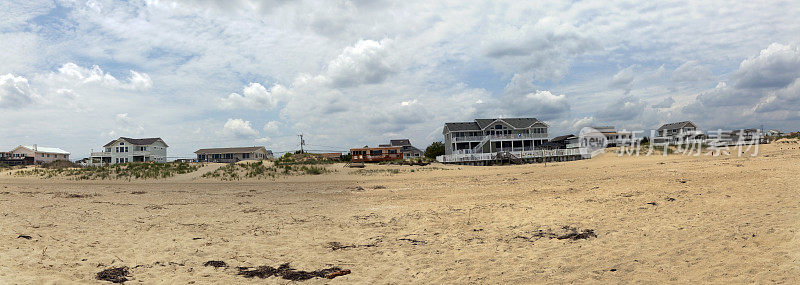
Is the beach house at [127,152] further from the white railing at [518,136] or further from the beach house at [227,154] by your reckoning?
the white railing at [518,136]

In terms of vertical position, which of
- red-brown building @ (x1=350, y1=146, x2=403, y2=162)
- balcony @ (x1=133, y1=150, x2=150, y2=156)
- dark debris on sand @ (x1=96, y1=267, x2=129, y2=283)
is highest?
balcony @ (x1=133, y1=150, x2=150, y2=156)

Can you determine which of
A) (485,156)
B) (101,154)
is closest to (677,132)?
(485,156)

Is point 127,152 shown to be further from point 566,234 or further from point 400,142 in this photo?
point 566,234

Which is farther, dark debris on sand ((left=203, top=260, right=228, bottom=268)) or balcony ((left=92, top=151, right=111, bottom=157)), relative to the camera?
balcony ((left=92, top=151, right=111, bottom=157))

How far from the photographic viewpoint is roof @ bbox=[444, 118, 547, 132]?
62281 mm

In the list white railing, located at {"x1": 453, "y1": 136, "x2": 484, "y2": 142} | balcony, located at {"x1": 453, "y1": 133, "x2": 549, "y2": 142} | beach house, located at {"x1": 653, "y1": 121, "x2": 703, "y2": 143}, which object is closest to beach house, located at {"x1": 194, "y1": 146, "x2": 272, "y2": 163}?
white railing, located at {"x1": 453, "y1": 136, "x2": 484, "y2": 142}

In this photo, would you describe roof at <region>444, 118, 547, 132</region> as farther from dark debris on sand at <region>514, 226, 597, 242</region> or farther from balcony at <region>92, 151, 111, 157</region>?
balcony at <region>92, 151, 111, 157</region>

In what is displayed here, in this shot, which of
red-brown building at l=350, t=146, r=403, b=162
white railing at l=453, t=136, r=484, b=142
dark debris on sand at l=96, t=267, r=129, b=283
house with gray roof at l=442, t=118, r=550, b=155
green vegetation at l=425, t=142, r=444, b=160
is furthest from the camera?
green vegetation at l=425, t=142, r=444, b=160

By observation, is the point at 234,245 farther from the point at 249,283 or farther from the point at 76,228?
the point at 76,228

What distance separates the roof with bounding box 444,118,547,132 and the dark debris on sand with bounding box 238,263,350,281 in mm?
55600

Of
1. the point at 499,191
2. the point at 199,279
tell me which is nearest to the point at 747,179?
the point at 499,191

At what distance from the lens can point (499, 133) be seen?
62.6 metres

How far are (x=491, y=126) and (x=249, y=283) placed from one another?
5858 centimetres

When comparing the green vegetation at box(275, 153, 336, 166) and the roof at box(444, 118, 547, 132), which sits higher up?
the roof at box(444, 118, 547, 132)
